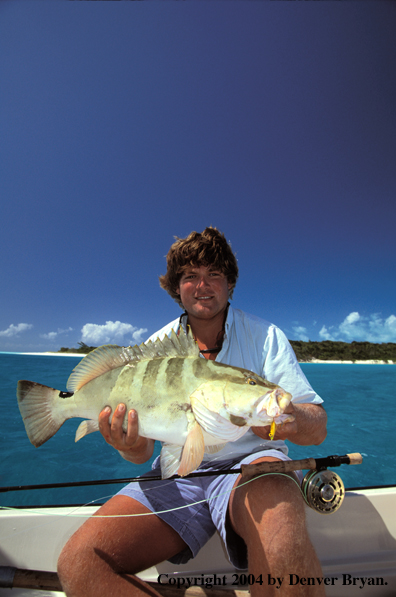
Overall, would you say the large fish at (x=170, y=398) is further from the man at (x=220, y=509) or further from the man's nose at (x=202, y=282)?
the man's nose at (x=202, y=282)

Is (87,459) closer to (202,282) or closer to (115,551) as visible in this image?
(115,551)

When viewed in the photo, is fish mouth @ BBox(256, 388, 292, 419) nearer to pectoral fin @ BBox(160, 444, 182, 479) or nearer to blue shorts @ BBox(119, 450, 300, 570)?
pectoral fin @ BBox(160, 444, 182, 479)

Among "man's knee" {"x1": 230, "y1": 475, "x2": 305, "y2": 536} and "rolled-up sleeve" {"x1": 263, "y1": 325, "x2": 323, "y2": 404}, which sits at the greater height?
"rolled-up sleeve" {"x1": 263, "y1": 325, "x2": 323, "y2": 404}

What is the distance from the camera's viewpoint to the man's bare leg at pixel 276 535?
1.18 metres

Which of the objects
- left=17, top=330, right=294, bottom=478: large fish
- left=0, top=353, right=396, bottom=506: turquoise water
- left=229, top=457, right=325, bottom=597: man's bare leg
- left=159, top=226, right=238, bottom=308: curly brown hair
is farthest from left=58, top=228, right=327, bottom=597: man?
left=0, top=353, right=396, bottom=506: turquoise water

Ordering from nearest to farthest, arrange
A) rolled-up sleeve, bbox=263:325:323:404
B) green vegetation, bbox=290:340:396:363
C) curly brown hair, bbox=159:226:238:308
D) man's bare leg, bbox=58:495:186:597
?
man's bare leg, bbox=58:495:186:597 → rolled-up sleeve, bbox=263:325:323:404 → curly brown hair, bbox=159:226:238:308 → green vegetation, bbox=290:340:396:363

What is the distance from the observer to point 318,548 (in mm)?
2016

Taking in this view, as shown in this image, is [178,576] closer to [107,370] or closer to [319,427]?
[319,427]

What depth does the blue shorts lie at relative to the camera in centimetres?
154

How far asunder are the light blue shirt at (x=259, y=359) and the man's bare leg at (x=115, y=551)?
1.67 feet

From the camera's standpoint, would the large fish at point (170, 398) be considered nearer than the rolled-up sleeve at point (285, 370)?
Yes

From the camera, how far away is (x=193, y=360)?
1436mm

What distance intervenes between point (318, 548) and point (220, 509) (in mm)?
1036

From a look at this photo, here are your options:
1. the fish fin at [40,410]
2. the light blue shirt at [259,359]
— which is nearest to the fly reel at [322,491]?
A: the light blue shirt at [259,359]
